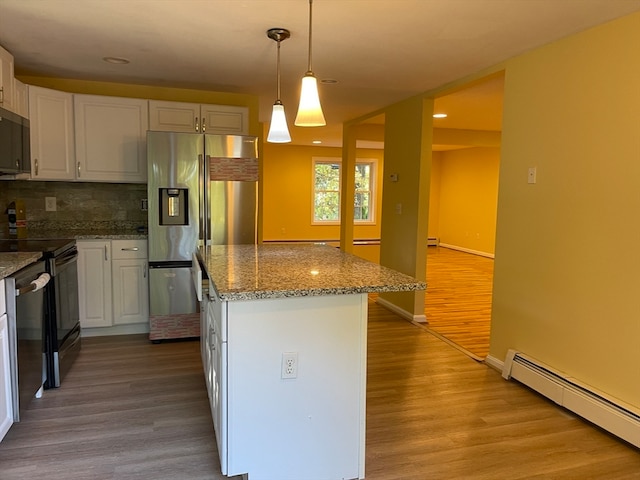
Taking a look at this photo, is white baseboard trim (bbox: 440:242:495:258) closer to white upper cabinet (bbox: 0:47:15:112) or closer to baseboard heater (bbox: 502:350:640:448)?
baseboard heater (bbox: 502:350:640:448)

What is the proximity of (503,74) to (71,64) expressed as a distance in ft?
10.7

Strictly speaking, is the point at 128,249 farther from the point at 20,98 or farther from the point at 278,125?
the point at 278,125

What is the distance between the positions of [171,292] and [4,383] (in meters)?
1.65

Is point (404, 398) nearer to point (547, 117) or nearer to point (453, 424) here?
point (453, 424)

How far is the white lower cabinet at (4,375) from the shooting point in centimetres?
217

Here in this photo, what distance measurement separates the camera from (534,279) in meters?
3.00

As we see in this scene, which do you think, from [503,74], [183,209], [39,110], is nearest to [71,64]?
[39,110]

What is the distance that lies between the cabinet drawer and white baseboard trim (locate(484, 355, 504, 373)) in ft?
9.51

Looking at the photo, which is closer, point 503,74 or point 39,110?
point 503,74

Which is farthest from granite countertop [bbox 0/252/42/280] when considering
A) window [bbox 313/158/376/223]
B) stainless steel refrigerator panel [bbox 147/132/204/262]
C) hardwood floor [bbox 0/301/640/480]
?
window [bbox 313/158/376/223]

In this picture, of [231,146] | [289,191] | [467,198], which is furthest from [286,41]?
[467,198]

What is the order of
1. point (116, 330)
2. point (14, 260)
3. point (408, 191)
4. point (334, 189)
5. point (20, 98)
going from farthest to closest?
point (334, 189) < point (408, 191) < point (116, 330) < point (20, 98) < point (14, 260)

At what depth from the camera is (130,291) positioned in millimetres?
3891

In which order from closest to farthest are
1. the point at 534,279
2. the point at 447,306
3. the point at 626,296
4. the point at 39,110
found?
the point at 626,296 < the point at 534,279 < the point at 39,110 < the point at 447,306
